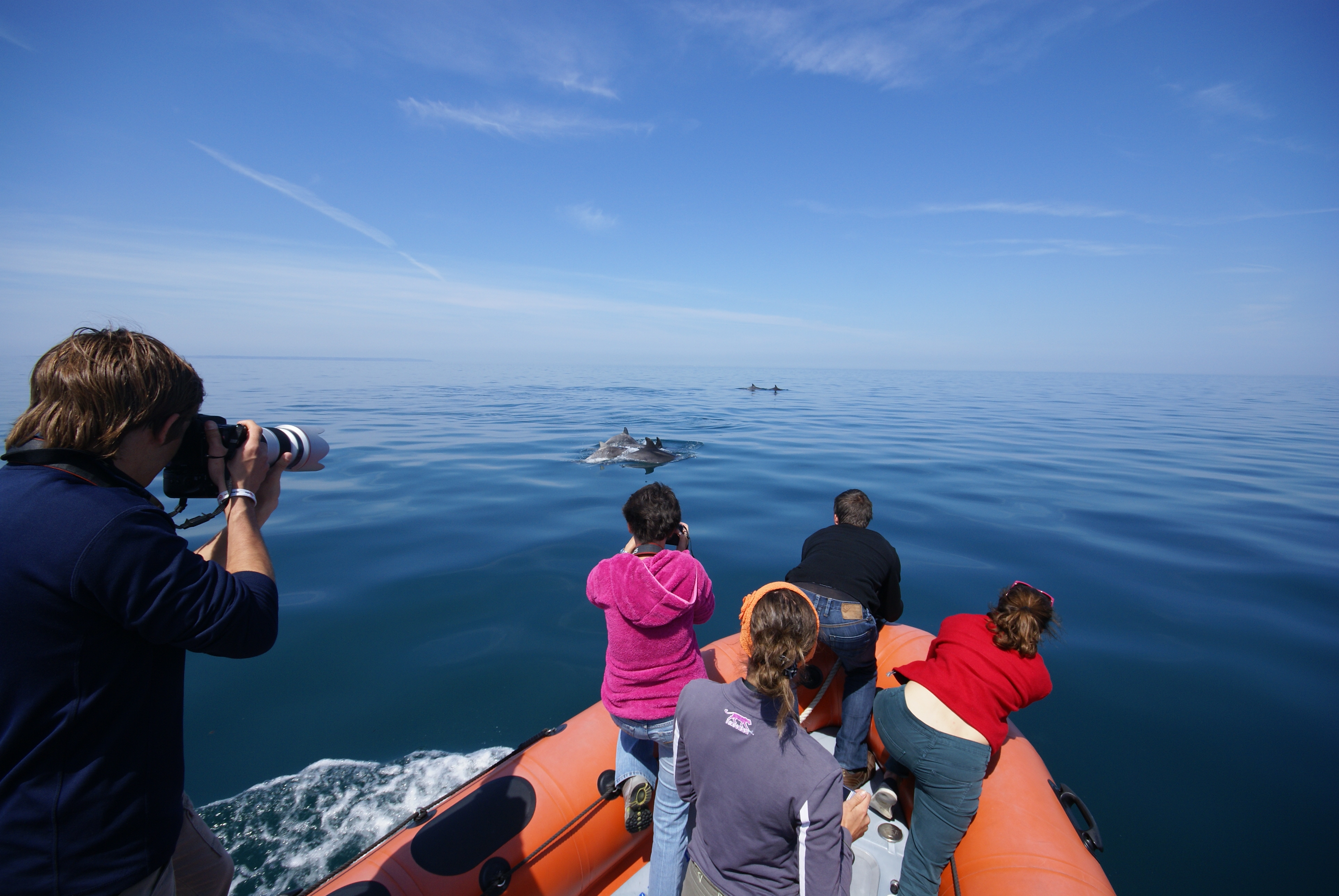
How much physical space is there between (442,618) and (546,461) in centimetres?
868

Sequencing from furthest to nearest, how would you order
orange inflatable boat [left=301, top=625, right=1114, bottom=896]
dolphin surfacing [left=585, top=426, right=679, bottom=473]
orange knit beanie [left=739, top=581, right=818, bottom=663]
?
1. dolphin surfacing [left=585, top=426, right=679, bottom=473]
2. orange inflatable boat [left=301, top=625, right=1114, bottom=896]
3. orange knit beanie [left=739, top=581, right=818, bottom=663]

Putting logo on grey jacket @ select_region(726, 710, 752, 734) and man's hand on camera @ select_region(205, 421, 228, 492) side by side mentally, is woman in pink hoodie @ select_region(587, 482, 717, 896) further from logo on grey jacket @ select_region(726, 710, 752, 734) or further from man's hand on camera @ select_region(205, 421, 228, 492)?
man's hand on camera @ select_region(205, 421, 228, 492)

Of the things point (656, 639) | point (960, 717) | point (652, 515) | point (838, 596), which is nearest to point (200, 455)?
point (652, 515)

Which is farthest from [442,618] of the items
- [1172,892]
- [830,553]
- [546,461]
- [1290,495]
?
[1290,495]

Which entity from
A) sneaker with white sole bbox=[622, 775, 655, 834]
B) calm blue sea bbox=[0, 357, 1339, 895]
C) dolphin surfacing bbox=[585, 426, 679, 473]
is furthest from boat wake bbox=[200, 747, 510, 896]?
dolphin surfacing bbox=[585, 426, 679, 473]

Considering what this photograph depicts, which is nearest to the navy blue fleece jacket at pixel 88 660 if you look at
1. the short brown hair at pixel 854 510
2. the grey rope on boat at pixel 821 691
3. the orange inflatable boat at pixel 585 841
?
the orange inflatable boat at pixel 585 841

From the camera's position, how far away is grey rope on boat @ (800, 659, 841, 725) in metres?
4.38

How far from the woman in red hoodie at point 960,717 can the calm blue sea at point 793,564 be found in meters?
1.86

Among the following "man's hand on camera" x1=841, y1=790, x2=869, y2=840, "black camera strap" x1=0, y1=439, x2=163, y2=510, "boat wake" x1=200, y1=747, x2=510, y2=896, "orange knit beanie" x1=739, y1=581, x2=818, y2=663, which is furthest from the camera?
"boat wake" x1=200, y1=747, x2=510, y2=896

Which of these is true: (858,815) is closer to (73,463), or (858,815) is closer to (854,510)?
(854,510)

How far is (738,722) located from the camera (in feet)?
7.95

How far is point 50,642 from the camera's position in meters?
1.52

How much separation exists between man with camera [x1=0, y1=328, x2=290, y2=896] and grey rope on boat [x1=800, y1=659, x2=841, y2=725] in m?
3.65

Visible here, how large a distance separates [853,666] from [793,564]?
14.3 ft
